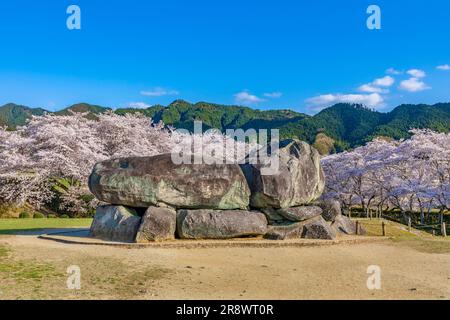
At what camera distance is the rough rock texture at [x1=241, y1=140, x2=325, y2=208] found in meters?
19.2

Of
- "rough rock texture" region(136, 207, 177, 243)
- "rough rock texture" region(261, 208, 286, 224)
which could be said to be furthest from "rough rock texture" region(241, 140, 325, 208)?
→ "rough rock texture" region(136, 207, 177, 243)

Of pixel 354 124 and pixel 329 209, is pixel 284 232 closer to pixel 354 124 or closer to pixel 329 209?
pixel 329 209

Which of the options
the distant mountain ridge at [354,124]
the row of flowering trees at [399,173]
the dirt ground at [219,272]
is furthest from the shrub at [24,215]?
the distant mountain ridge at [354,124]

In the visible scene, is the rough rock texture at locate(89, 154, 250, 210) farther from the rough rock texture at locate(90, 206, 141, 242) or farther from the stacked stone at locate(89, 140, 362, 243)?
the rough rock texture at locate(90, 206, 141, 242)

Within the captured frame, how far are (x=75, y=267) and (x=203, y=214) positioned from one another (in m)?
7.49

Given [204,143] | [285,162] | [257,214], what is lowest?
[257,214]

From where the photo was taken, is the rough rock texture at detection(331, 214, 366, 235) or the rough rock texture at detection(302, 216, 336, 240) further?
the rough rock texture at detection(331, 214, 366, 235)

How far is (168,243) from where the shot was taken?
1711cm

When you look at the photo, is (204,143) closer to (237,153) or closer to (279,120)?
(237,153)

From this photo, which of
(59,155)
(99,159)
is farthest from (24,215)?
(99,159)

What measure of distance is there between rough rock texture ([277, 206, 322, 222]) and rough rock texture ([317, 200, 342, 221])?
157 centimetres

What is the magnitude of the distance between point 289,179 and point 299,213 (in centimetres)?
179

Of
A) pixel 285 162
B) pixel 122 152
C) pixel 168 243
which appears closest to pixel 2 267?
pixel 168 243

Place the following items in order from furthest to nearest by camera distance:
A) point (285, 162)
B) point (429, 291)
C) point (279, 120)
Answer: point (279, 120) → point (285, 162) → point (429, 291)
